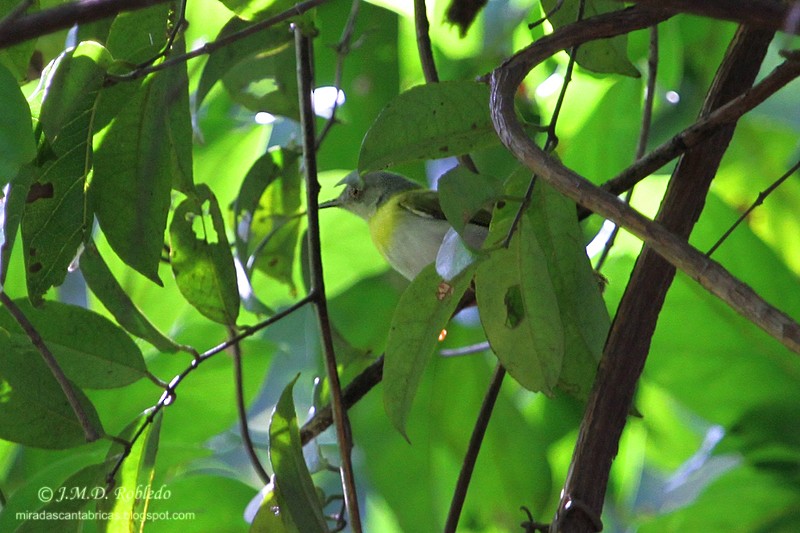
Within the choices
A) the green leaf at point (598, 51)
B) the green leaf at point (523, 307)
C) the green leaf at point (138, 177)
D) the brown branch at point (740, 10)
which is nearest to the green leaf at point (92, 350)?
the green leaf at point (138, 177)

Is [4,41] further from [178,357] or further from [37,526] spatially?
[178,357]

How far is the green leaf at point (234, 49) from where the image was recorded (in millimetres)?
1374

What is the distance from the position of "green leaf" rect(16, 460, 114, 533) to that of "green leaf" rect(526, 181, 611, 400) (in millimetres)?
583

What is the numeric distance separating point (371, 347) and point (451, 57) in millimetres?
559

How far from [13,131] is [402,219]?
1262mm

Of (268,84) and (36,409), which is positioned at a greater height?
(268,84)

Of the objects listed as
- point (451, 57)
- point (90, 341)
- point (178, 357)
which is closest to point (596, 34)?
point (90, 341)

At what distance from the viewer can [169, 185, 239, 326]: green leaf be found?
1.24 m

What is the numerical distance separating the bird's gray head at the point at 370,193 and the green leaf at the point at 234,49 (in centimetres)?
64

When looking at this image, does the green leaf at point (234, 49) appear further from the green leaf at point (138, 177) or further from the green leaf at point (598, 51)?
the green leaf at point (598, 51)

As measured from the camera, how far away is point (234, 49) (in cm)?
142

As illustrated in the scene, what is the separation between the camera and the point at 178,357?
1.59m

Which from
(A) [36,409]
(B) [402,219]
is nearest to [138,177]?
(A) [36,409]

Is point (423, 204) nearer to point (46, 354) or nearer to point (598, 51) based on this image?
point (598, 51)
